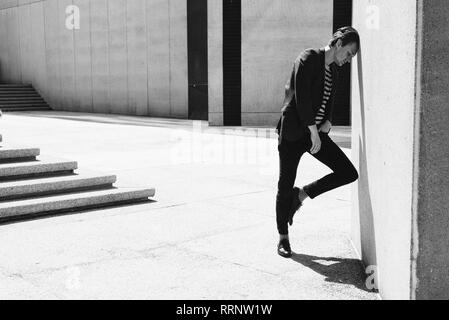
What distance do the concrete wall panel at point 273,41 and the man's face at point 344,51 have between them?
14.2m

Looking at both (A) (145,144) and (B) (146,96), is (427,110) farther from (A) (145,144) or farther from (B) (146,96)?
(B) (146,96)

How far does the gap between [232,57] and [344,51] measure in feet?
48.4

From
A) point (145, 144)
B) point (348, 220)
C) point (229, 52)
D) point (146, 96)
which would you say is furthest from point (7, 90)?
point (348, 220)

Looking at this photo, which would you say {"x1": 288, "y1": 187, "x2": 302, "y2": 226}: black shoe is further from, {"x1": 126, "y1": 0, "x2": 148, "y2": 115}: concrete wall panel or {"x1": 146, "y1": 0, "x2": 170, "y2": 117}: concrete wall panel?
{"x1": 126, "y1": 0, "x2": 148, "y2": 115}: concrete wall panel

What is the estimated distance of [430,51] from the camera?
3219 mm

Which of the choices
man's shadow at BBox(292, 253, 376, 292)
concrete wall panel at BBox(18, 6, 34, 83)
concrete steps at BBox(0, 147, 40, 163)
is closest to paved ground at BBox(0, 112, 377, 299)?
man's shadow at BBox(292, 253, 376, 292)

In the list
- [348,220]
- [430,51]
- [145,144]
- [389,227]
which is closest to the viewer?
[430,51]

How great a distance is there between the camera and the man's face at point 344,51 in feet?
15.6

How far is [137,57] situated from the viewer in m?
24.0

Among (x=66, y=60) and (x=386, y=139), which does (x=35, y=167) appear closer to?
(x=386, y=139)

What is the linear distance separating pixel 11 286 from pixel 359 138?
2.96 metres

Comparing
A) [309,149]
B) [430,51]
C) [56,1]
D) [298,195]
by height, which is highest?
[56,1]

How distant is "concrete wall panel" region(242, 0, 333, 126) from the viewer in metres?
18.8

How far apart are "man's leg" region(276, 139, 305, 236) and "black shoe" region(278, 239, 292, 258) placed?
7 centimetres
